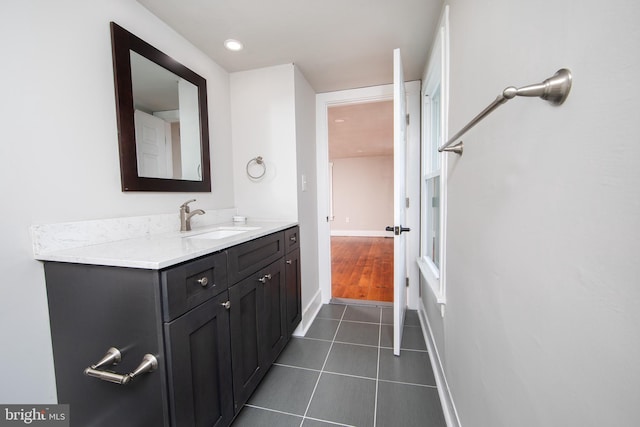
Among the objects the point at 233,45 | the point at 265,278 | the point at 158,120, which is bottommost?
the point at 265,278

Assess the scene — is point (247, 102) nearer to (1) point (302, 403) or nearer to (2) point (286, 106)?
(2) point (286, 106)

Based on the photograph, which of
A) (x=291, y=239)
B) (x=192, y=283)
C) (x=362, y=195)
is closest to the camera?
(x=192, y=283)

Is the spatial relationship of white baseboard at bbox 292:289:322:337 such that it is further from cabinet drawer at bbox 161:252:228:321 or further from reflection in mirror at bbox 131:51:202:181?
reflection in mirror at bbox 131:51:202:181

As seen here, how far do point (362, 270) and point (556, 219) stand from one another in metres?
→ 3.44

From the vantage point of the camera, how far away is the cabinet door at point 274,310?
4.80ft

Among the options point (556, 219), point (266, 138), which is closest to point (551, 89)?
point (556, 219)

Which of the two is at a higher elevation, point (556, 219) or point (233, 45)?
point (233, 45)

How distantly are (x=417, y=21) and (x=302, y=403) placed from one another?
7.59 feet

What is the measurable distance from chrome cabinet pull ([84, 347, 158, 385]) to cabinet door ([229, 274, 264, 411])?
358mm

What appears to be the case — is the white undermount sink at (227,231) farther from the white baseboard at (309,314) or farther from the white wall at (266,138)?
the white baseboard at (309,314)

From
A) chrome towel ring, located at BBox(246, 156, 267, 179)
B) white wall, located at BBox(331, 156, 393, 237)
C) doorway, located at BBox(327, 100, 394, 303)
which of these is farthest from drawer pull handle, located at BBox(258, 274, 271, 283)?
white wall, located at BBox(331, 156, 393, 237)

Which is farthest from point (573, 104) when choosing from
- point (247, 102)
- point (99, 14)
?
point (247, 102)

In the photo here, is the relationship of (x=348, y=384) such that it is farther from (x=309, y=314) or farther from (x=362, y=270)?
(x=362, y=270)

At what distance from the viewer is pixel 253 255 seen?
4.37 ft
